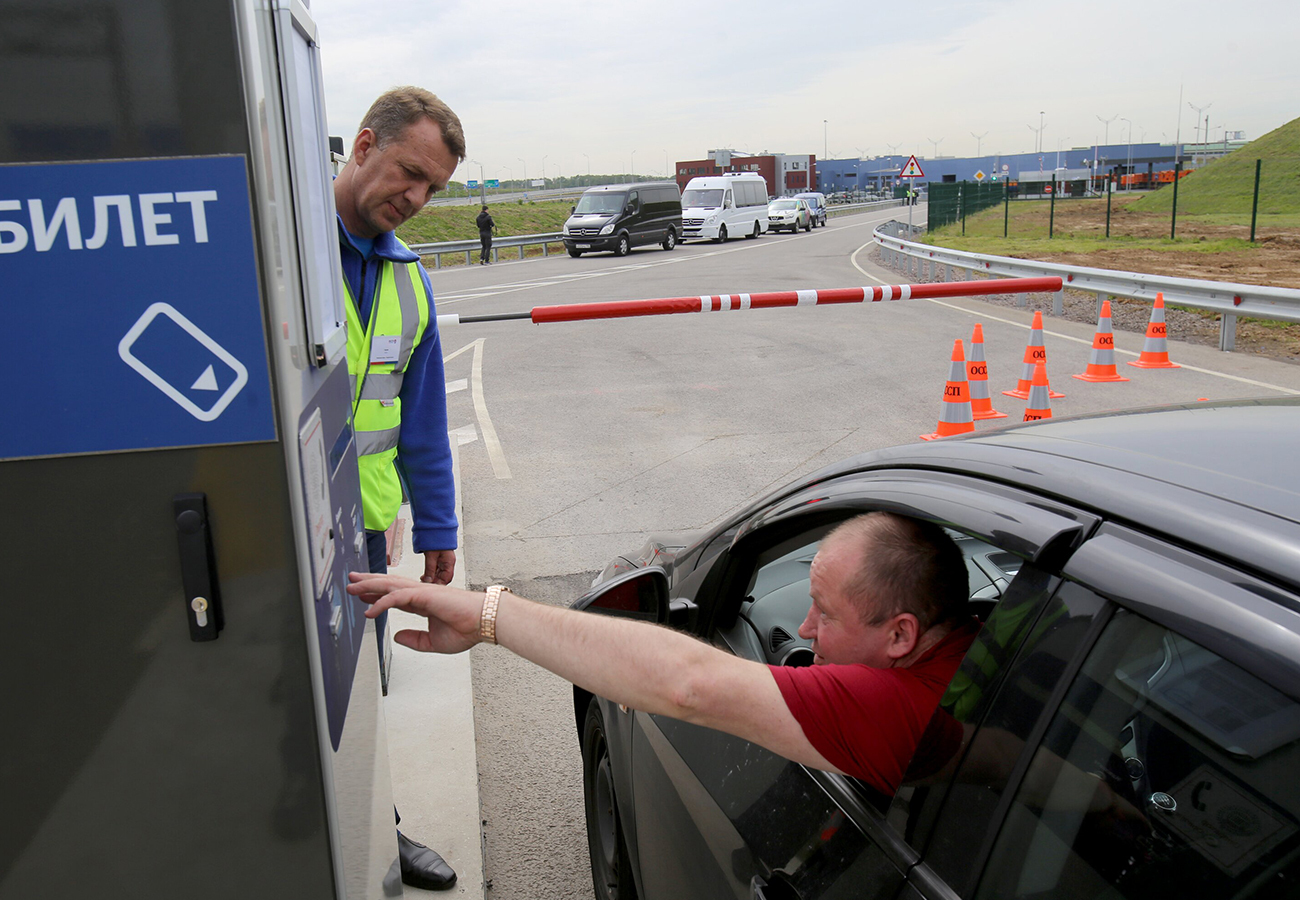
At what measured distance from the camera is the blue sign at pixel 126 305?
1.45 metres

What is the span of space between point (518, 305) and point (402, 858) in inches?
645

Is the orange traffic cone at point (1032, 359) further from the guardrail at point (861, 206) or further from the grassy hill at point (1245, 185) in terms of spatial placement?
the guardrail at point (861, 206)

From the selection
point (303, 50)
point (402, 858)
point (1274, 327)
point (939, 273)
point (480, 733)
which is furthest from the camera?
point (939, 273)

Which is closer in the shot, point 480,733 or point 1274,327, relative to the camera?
point 480,733

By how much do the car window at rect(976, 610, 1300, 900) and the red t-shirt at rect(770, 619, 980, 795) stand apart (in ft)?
0.98

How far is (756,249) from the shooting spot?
36750 mm

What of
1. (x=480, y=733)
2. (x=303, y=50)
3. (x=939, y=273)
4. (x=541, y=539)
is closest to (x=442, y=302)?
(x=939, y=273)

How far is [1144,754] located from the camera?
1.31 metres

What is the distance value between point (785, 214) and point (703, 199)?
6.85m

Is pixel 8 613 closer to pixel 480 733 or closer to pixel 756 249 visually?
pixel 480 733

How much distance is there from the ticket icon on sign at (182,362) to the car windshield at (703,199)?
1637 inches

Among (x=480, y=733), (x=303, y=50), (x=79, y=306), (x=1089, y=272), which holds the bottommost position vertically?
(x=480, y=733)

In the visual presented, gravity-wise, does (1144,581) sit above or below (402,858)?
above

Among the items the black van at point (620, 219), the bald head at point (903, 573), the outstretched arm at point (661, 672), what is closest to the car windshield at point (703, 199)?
the black van at point (620, 219)
